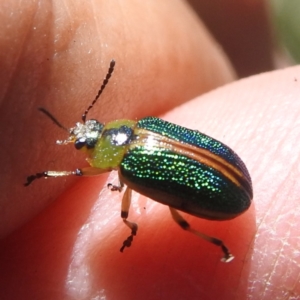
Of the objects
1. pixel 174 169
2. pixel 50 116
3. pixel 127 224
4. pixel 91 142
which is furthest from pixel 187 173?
pixel 50 116

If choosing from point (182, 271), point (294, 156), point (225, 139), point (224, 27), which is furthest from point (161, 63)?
point (224, 27)

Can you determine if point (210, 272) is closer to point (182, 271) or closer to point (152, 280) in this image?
point (182, 271)

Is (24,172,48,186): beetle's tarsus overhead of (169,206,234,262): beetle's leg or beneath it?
overhead

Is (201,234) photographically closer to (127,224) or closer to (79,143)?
(127,224)

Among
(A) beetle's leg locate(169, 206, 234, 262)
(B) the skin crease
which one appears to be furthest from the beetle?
(B) the skin crease

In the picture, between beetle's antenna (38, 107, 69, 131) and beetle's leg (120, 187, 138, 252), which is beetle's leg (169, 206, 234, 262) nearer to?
beetle's leg (120, 187, 138, 252)

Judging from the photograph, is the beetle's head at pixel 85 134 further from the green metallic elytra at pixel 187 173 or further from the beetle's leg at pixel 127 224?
the beetle's leg at pixel 127 224
